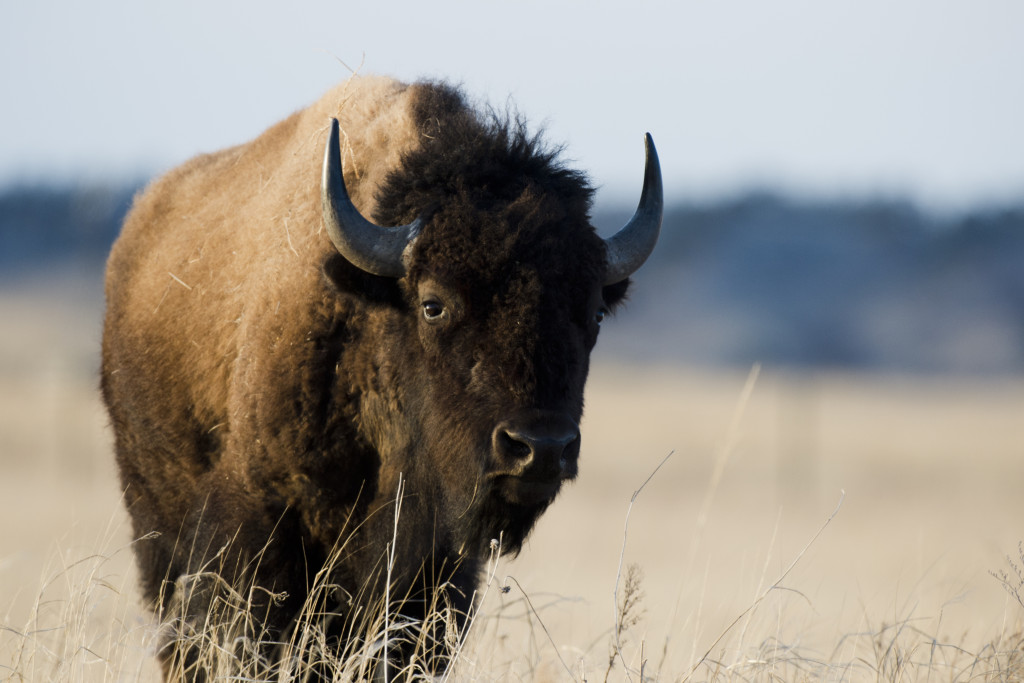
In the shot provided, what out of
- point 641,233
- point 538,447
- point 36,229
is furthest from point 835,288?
point 538,447

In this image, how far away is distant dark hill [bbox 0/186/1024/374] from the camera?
80.7 m

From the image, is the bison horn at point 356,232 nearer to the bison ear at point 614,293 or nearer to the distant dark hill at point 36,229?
the bison ear at point 614,293

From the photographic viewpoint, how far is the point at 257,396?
5.11 meters

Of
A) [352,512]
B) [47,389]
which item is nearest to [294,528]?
[352,512]

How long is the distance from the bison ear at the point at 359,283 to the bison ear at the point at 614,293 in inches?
41.2

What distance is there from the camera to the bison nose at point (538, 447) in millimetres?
4289

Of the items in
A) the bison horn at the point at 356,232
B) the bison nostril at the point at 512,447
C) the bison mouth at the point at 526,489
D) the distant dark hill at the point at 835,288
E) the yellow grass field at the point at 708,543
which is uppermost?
the distant dark hill at the point at 835,288

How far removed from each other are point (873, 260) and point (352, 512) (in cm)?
9911

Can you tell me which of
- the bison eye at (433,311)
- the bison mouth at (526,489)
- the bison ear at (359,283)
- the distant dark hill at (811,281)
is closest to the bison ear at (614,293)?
the bison eye at (433,311)

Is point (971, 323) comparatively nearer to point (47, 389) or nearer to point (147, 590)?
point (47, 389)

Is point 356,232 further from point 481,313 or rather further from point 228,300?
point 228,300

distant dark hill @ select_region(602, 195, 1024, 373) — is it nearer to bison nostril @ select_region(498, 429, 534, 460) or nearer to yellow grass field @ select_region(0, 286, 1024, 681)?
yellow grass field @ select_region(0, 286, 1024, 681)

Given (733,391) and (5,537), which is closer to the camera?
(5,537)

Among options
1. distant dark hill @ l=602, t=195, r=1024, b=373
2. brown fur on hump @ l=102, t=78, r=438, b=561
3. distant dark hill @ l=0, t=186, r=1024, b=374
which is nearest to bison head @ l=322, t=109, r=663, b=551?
brown fur on hump @ l=102, t=78, r=438, b=561
